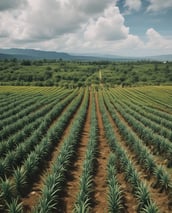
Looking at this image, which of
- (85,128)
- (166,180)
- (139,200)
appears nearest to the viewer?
(139,200)

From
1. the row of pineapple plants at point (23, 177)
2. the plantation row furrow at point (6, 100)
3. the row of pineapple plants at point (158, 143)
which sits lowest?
the plantation row furrow at point (6, 100)

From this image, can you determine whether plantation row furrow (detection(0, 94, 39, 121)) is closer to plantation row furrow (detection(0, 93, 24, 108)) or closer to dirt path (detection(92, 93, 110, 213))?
plantation row furrow (detection(0, 93, 24, 108))

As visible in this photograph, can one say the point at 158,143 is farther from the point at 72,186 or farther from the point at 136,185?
the point at 72,186

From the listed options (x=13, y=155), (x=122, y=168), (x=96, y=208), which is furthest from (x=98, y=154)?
(x=96, y=208)

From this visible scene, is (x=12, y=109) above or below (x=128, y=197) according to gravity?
below

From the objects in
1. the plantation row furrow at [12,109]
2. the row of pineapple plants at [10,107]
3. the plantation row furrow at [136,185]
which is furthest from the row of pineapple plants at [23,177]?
the row of pineapple plants at [10,107]

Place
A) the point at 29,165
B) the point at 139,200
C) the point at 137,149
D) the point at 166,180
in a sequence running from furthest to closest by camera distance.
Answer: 1. the point at 137,149
2. the point at 29,165
3. the point at 166,180
4. the point at 139,200

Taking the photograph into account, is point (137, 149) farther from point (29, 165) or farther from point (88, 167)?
point (29, 165)

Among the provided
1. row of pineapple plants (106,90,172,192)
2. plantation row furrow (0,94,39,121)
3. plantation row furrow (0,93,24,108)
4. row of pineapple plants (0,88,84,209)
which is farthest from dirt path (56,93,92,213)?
plantation row furrow (0,93,24,108)

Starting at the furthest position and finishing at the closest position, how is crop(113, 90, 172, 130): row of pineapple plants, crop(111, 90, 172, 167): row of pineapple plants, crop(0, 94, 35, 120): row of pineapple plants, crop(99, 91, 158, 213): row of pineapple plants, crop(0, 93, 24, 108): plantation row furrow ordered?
crop(0, 93, 24, 108): plantation row furrow < crop(0, 94, 35, 120): row of pineapple plants < crop(113, 90, 172, 130): row of pineapple plants < crop(111, 90, 172, 167): row of pineapple plants < crop(99, 91, 158, 213): row of pineapple plants

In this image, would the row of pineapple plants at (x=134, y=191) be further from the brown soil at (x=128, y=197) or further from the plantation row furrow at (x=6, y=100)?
the plantation row furrow at (x=6, y=100)

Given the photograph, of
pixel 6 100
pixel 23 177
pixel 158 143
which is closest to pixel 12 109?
pixel 6 100
